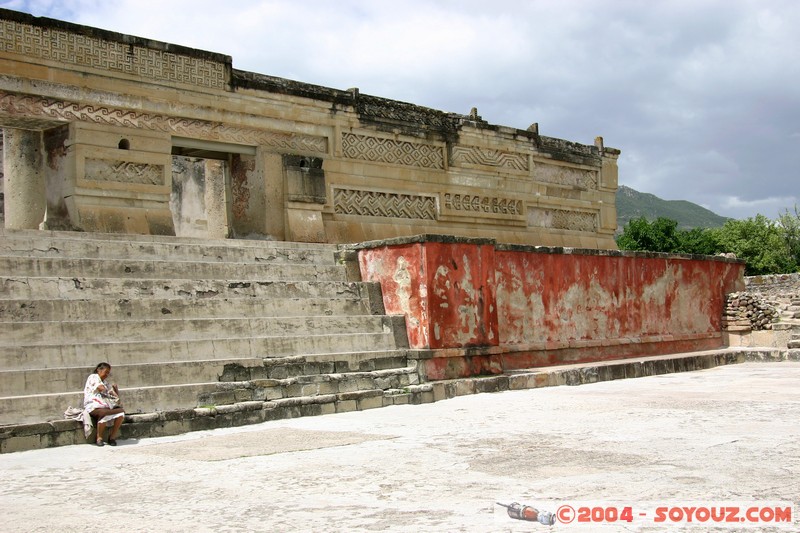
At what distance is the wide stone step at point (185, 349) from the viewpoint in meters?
5.54

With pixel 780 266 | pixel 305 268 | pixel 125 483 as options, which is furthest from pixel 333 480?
pixel 780 266

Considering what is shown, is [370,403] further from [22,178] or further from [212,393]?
[22,178]

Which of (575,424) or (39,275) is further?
(39,275)

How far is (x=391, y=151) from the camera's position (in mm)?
12047

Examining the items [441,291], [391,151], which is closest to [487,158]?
[391,151]

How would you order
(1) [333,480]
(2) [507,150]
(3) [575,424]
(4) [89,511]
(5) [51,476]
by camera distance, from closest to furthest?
(4) [89,511], (1) [333,480], (5) [51,476], (3) [575,424], (2) [507,150]

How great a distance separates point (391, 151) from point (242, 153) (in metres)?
2.31

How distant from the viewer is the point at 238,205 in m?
11.0

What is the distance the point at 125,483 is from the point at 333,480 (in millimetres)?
967

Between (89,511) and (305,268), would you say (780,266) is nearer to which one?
(305,268)

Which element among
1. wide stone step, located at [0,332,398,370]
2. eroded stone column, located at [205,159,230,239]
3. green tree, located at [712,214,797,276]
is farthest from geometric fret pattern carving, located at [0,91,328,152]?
green tree, located at [712,214,797,276]

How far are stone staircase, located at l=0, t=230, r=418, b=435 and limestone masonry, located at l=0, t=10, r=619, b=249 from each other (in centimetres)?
187

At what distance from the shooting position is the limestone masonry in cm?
916

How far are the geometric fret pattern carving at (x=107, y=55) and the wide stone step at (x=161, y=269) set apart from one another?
3169 mm
